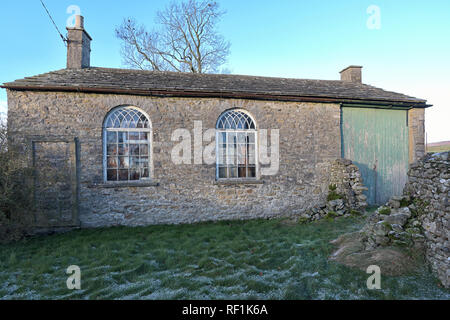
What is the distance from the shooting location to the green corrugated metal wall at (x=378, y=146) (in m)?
9.02

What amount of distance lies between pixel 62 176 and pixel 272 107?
22.0ft

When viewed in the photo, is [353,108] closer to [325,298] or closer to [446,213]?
[446,213]

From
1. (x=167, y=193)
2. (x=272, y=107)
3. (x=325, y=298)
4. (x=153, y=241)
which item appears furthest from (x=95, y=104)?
(x=325, y=298)

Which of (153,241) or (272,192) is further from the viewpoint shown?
(272,192)

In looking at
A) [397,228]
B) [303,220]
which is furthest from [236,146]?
[397,228]

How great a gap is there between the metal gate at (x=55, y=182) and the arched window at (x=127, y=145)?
890 mm

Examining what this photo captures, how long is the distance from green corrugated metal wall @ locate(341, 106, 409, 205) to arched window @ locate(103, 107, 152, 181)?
22.7ft

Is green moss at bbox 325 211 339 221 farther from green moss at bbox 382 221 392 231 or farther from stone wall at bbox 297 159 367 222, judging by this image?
green moss at bbox 382 221 392 231

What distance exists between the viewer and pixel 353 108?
9.09 meters

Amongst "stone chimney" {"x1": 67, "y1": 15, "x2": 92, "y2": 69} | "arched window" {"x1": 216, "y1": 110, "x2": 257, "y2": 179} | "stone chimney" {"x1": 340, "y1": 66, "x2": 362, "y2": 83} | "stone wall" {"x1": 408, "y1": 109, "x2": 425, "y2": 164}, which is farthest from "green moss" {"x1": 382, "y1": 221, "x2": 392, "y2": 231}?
"stone chimney" {"x1": 67, "y1": 15, "x2": 92, "y2": 69}

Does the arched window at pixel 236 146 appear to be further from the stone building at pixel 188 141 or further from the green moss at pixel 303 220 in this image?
the green moss at pixel 303 220

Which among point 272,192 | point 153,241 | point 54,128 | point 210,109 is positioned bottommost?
point 153,241
